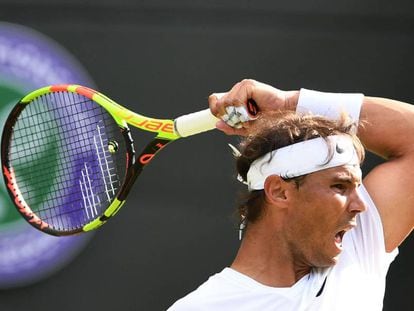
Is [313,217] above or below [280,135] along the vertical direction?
below

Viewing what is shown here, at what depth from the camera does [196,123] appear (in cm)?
299

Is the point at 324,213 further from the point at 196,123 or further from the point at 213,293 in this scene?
the point at 196,123

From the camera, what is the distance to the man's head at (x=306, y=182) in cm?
246

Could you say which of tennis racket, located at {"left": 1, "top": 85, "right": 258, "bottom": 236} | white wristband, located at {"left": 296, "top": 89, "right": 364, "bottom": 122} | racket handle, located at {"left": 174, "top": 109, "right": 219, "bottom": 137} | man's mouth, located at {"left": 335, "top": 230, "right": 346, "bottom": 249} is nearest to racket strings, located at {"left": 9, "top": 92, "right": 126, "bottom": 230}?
tennis racket, located at {"left": 1, "top": 85, "right": 258, "bottom": 236}

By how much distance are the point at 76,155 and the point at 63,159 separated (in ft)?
0.83

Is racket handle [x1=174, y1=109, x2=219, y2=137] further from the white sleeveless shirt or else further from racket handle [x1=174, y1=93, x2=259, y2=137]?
the white sleeveless shirt

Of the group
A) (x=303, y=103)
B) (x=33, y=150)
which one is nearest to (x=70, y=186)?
(x=33, y=150)

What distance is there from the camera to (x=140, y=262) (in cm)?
448

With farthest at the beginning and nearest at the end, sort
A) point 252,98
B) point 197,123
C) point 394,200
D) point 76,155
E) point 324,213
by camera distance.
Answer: point 76,155 → point 197,123 → point 252,98 → point 394,200 → point 324,213

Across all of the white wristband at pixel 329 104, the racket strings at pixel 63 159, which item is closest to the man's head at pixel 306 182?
the white wristband at pixel 329 104

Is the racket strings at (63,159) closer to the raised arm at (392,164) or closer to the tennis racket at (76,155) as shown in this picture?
the tennis racket at (76,155)

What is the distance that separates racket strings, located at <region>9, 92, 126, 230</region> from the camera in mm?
3760

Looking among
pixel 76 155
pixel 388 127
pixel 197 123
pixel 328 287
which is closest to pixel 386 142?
pixel 388 127

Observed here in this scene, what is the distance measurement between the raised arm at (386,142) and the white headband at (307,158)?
18 cm
